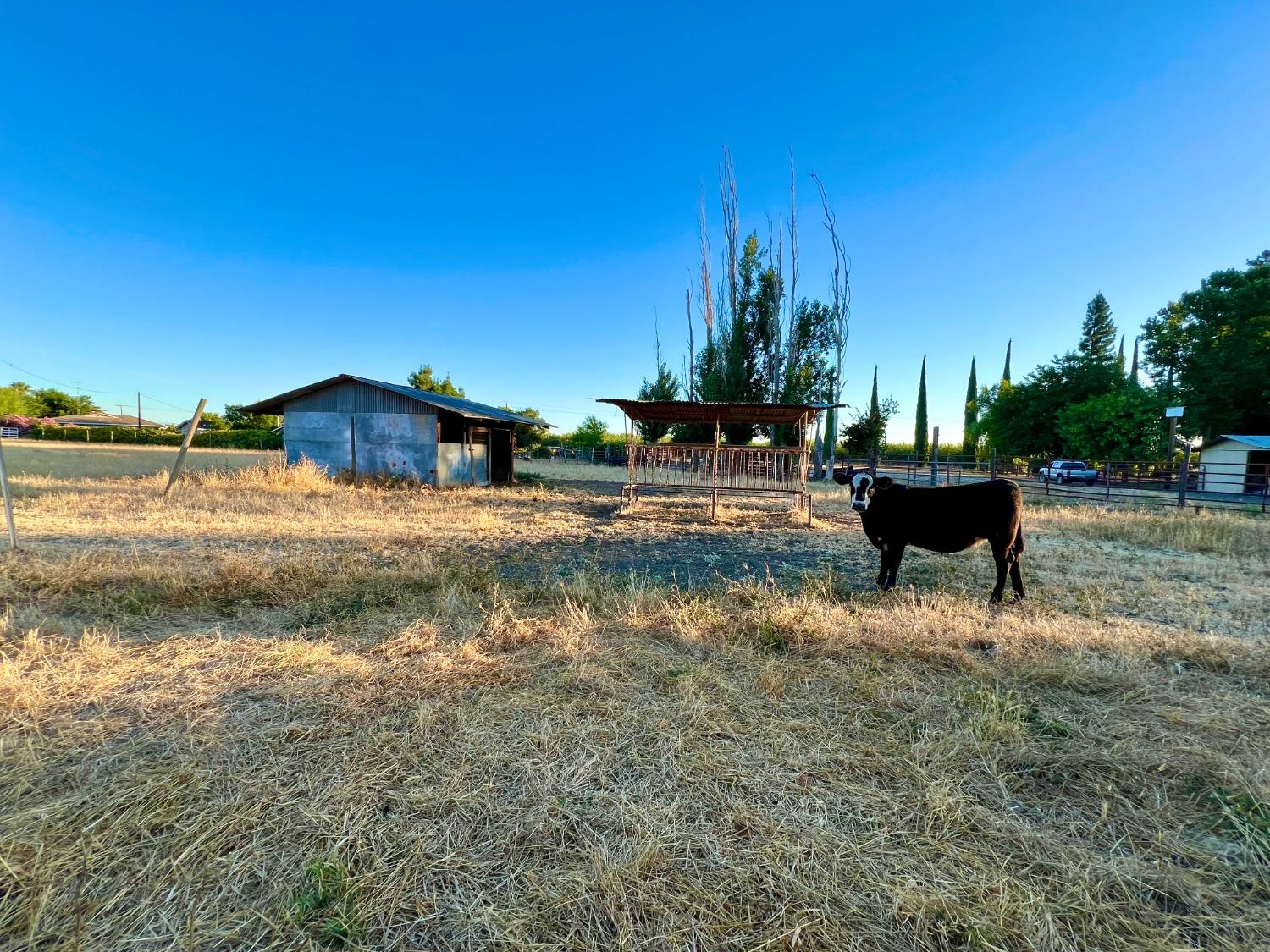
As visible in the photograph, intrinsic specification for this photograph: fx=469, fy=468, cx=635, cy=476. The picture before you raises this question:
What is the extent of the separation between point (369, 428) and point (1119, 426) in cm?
3868

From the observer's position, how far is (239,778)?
6.86 feet

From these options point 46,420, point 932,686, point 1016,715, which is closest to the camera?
point 1016,715

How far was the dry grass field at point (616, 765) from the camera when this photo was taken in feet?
5.00

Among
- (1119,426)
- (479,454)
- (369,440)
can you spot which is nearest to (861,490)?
(479,454)

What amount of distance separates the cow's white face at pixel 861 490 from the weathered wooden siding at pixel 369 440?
13396 mm

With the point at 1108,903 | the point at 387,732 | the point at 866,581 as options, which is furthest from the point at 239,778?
the point at 866,581

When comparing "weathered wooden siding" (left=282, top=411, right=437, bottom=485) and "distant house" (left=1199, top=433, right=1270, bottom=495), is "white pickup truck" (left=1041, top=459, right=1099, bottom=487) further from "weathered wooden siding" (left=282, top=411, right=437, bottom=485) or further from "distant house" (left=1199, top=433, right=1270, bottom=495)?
"weathered wooden siding" (left=282, top=411, right=437, bottom=485)

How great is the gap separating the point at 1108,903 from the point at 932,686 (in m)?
1.50

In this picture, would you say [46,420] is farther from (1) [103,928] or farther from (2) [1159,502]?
(2) [1159,502]

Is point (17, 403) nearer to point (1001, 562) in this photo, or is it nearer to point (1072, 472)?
point (1001, 562)

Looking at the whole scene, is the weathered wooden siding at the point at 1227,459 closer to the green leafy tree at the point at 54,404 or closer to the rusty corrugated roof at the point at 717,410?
the rusty corrugated roof at the point at 717,410

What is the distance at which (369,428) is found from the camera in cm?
1572

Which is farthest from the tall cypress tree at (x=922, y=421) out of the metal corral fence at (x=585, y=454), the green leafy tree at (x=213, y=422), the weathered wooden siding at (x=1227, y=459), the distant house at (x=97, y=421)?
the distant house at (x=97, y=421)

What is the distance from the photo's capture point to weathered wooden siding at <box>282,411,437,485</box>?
15.5m
